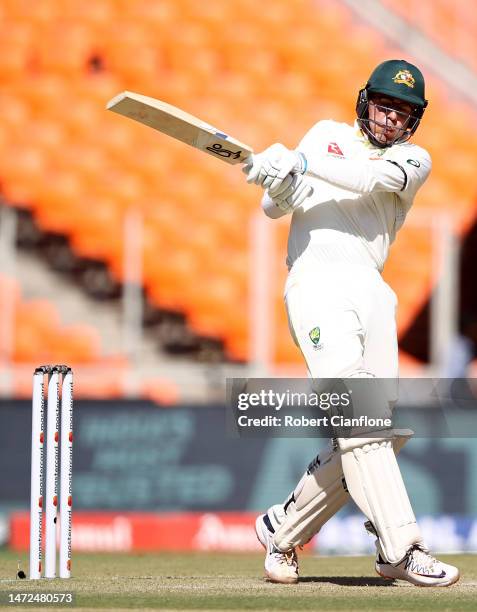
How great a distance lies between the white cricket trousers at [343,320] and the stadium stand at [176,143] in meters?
4.69

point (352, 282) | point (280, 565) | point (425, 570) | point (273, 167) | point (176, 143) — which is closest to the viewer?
point (425, 570)

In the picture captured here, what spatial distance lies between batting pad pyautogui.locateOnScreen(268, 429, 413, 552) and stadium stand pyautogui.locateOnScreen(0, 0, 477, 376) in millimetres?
4799

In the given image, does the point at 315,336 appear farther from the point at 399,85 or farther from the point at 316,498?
the point at 399,85

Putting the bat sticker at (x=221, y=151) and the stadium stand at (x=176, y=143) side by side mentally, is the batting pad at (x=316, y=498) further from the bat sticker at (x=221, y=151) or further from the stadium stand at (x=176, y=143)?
the stadium stand at (x=176, y=143)

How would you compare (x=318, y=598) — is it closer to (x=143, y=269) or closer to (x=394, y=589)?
(x=394, y=589)

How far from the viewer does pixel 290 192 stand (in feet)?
14.5

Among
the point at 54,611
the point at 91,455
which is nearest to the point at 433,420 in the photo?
the point at 91,455

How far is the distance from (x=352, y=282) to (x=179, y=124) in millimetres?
793

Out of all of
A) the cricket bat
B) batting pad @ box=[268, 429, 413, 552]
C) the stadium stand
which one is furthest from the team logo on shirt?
the stadium stand

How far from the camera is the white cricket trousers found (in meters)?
4.32

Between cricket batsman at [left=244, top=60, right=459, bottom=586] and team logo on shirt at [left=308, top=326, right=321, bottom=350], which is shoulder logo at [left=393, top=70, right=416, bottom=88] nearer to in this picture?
cricket batsman at [left=244, top=60, right=459, bottom=586]

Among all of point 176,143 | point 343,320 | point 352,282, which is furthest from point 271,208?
point 176,143

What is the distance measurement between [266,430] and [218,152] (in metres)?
3.82

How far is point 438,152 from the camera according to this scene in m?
12.8
